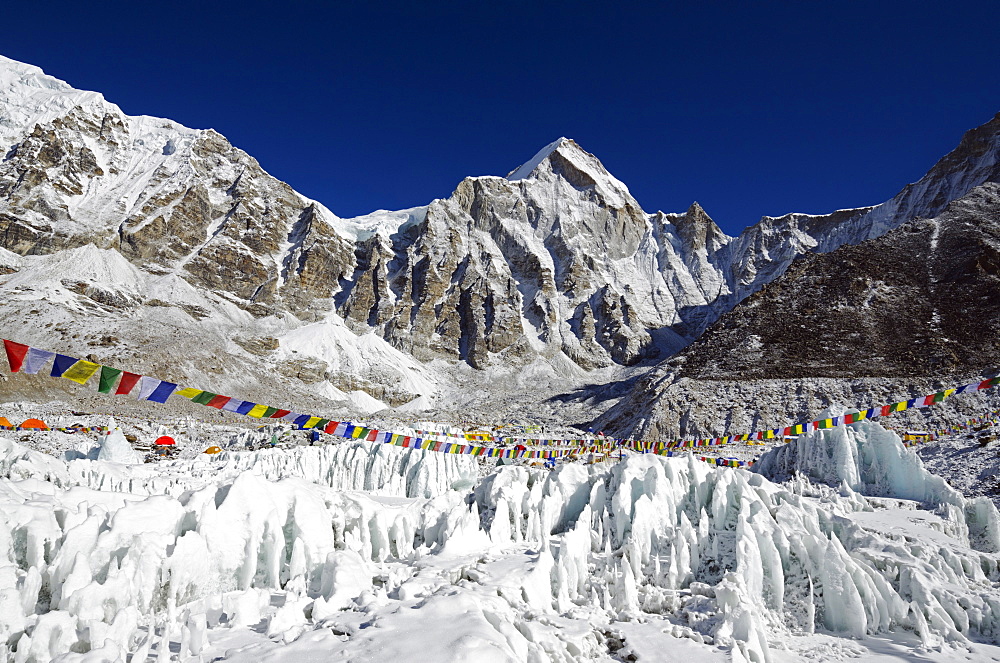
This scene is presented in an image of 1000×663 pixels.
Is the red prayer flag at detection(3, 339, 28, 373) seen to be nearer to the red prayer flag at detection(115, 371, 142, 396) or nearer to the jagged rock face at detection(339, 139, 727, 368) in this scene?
the red prayer flag at detection(115, 371, 142, 396)

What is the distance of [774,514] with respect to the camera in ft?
43.9

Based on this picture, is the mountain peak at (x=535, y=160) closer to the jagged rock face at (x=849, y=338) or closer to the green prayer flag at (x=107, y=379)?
the jagged rock face at (x=849, y=338)

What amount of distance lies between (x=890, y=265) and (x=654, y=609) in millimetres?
69195

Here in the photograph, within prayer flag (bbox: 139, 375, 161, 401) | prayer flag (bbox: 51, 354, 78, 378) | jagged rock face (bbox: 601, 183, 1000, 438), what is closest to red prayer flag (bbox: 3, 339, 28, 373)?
prayer flag (bbox: 51, 354, 78, 378)

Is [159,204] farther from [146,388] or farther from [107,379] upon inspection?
[107,379]

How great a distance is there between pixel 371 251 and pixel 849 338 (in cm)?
9290

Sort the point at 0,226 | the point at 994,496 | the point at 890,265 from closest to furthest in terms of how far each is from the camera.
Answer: the point at 994,496 → the point at 890,265 → the point at 0,226

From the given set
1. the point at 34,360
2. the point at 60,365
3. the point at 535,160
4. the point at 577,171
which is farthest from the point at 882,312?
the point at 535,160

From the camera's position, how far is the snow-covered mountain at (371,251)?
83688 millimetres

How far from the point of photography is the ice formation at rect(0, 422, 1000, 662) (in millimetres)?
7594

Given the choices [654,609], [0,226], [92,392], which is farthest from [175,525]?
[0,226]

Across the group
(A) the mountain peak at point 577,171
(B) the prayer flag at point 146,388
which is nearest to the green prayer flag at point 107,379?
(B) the prayer flag at point 146,388

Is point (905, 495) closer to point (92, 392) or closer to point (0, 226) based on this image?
point (92, 392)

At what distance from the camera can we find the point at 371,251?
11531 centimetres
